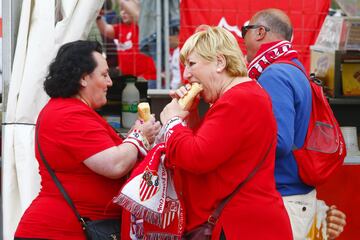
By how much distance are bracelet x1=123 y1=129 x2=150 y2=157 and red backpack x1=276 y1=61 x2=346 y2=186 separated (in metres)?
0.82

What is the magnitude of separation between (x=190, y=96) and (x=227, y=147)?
14.8 inches

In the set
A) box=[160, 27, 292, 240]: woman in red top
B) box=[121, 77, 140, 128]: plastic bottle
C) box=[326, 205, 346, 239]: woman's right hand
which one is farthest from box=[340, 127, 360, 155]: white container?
box=[160, 27, 292, 240]: woman in red top

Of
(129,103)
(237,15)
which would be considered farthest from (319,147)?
(237,15)

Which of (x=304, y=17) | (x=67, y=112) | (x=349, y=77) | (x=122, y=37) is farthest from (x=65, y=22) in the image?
(x=122, y=37)

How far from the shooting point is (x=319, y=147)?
414cm

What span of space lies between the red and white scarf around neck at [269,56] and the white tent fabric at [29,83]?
1.01 metres

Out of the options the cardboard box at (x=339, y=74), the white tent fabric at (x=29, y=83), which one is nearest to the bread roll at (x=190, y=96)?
the white tent fabric at (x=29, y=83)

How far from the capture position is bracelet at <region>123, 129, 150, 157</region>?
379 cm

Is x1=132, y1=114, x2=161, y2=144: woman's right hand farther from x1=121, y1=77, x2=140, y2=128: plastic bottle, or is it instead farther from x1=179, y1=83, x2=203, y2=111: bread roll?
x1=121, y1=77, x2=140, y2=128: plastic bottle

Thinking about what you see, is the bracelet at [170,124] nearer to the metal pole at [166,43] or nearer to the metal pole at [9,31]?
the metal pole at [9,31]

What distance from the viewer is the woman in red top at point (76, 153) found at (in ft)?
12.0

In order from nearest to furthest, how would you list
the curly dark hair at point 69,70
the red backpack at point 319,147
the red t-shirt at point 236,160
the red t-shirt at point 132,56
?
1. the red t-shirt at point 236,160
2. the curly dark hair at point 69,70
3. the red backpack at point 319,147
4. the red t-shirt at point 132,56

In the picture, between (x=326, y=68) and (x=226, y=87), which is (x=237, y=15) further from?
(x=226, y=87)

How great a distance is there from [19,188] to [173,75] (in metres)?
5.89
